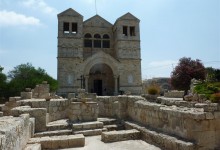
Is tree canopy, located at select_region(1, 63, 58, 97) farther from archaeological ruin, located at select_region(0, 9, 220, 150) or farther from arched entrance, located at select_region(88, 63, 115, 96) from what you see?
archaeological ruin, located at select_region(0, 9, 220, 150)

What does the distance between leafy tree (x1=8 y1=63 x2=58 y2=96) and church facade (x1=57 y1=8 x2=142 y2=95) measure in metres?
2.41

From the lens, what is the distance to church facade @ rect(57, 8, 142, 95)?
28.9 metres

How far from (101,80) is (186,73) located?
42.3ft

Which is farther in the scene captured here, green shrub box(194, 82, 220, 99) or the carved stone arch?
the carved stone arch

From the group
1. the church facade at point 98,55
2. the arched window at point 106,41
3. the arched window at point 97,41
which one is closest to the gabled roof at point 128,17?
the church facade at point 98,55

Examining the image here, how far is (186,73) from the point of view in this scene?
2417 cm

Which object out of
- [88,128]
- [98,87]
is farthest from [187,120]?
[98,87]

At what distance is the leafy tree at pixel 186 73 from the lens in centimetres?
2414

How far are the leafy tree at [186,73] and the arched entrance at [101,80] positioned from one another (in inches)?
400

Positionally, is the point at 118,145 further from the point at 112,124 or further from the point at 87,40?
the point at 87,40

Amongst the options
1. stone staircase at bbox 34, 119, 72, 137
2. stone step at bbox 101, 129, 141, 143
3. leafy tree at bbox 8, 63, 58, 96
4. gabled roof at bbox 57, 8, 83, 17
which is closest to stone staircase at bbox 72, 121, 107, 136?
stone staircase at bbox 34, 119, 72, 137

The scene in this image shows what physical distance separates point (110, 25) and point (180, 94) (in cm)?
2344

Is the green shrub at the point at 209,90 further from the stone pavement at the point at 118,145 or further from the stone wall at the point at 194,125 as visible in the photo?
the stone pavement at the point at 118,145

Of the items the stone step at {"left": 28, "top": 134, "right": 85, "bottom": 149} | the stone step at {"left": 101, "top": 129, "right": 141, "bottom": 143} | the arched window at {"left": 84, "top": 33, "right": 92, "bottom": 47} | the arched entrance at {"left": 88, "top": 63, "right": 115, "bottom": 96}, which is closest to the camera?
the stone step at {"left": 28, "top": 134, "right": 85, "bottom": 149}
